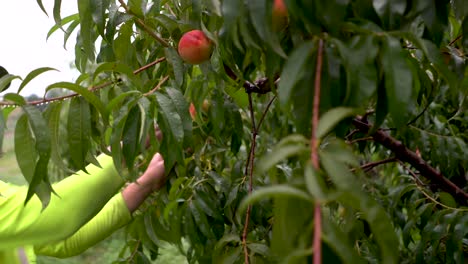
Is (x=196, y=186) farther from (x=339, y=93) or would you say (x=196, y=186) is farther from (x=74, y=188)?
(x=339, y=93)

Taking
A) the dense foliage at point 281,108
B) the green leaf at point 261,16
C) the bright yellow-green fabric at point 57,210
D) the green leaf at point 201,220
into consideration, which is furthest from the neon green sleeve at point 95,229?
the green leaf at point 261,16

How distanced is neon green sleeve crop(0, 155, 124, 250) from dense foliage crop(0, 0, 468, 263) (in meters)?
0.11

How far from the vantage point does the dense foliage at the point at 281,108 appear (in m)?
0.37

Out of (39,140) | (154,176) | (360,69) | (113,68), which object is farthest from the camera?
(154,176)

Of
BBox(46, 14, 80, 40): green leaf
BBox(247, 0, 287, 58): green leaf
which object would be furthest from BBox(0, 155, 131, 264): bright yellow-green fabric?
BBox(247, 0, 287, 58): green leaf

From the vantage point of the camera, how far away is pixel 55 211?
1031 millimetres

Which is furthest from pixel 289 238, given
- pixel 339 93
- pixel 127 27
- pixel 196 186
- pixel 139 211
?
pixel 139 211

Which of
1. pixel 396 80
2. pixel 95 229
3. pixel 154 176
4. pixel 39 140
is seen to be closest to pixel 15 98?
pixel 39 140

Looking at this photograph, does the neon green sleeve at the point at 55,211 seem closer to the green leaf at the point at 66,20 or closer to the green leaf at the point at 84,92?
the green leaf at the point at 66,20

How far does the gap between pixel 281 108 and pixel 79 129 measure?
0.33 meters

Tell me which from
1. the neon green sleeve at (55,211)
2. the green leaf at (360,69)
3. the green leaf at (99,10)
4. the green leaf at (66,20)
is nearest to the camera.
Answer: the green leaf at (360,69)

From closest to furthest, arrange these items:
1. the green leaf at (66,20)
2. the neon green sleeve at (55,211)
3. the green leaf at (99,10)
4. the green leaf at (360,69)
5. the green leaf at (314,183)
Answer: the green leaf at (314,183) → the green leaf at (360,69) → the green leaf at (99,10) → the green leaf at (66,20) → the neon green sleeve at (55,211)

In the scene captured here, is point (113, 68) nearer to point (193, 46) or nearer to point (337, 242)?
point (193, 46)

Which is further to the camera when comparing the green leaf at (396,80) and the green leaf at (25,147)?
the green leaf at (25,147)
